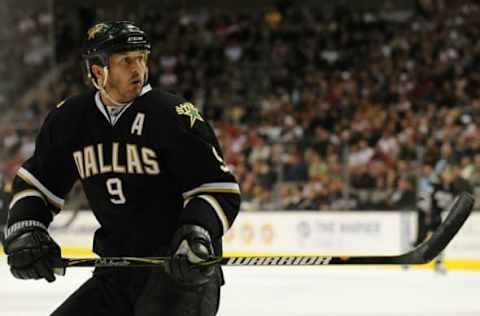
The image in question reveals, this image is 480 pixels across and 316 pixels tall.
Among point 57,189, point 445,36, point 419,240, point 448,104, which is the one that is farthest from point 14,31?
point 57,189

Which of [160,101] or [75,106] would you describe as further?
[75,106]

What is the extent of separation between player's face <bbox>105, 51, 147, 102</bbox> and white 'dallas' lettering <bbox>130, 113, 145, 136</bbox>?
7 cm

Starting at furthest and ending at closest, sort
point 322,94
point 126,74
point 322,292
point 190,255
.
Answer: point 322,94 < point 322,292 < point 126,74 < point 190,255

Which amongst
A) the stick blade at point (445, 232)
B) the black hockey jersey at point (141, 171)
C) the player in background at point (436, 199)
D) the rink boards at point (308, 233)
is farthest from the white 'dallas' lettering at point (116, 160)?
the rink boards at point (308, 233)

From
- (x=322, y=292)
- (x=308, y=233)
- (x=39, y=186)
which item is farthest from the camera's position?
(x=308, y=233)

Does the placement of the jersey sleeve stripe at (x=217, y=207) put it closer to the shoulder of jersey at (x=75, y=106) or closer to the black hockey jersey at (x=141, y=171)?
the black hockey jersey at (x=141, y=171)

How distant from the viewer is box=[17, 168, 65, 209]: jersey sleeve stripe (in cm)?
280

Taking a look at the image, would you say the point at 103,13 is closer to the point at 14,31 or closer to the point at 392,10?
the point at 392,10

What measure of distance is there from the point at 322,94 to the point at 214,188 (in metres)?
10.9

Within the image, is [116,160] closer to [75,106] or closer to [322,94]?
[75,106]

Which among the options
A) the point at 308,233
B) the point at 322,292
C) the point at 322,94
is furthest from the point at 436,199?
the point at 322,94

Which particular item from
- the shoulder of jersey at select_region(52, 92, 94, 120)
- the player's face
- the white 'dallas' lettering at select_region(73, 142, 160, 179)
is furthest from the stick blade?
the shoulder of jersey at select_region(52, 92, 94, 120)

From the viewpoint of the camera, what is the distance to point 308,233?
30.6ft

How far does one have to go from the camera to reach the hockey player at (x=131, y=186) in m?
2.58
